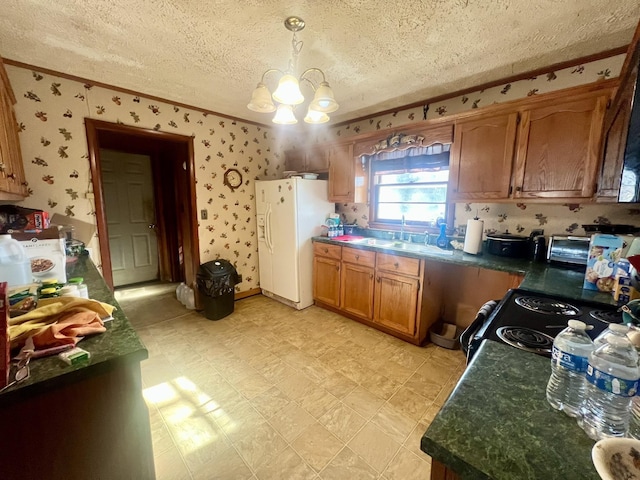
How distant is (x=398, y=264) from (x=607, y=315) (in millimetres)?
1381

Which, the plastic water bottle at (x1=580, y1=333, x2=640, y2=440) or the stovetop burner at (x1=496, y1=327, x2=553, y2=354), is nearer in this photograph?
the plastic water bottle at (x1=580, y1=333, x2=640, y2=440)

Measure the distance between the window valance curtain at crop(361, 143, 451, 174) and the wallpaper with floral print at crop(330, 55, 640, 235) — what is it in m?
0.38

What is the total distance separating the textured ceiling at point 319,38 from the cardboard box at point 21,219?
112 cm

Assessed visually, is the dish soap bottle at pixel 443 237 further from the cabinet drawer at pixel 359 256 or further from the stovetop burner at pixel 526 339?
the stovetop burner at pixel 526 339

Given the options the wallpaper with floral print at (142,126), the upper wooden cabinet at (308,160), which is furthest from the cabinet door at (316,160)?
the wallpaper with floral print at (142,126)

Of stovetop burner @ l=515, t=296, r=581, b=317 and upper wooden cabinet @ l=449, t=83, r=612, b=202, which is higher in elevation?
upper wooden cabinet @ l=449, t=83, r=612, b=202

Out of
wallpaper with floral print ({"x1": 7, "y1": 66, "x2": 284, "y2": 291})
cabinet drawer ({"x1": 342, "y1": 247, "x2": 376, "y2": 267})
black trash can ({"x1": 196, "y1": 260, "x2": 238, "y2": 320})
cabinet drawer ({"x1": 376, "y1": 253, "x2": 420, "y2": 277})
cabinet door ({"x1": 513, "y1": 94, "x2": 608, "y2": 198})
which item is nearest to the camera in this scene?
cabinet door ({"x1": 513, "y1": 94, "x2": 608, "y2": 198})

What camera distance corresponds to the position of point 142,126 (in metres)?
2.68

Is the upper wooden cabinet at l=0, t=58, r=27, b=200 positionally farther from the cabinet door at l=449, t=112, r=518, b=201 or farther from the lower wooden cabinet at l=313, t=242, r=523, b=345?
the cabinet door at l=449, t=112, r=518, b=201

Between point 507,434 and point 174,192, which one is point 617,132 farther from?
point 174,192

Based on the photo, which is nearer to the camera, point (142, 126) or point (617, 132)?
point (617, 132)

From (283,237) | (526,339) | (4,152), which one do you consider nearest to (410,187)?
(283,237)

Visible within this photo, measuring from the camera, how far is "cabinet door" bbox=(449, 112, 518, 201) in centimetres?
205

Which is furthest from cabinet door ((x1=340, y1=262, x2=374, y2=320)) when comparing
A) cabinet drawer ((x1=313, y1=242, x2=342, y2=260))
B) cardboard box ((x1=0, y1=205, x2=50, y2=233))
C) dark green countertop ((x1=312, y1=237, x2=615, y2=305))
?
cardboard box ((x1=0, y1=205, x2=50, y2=233))
